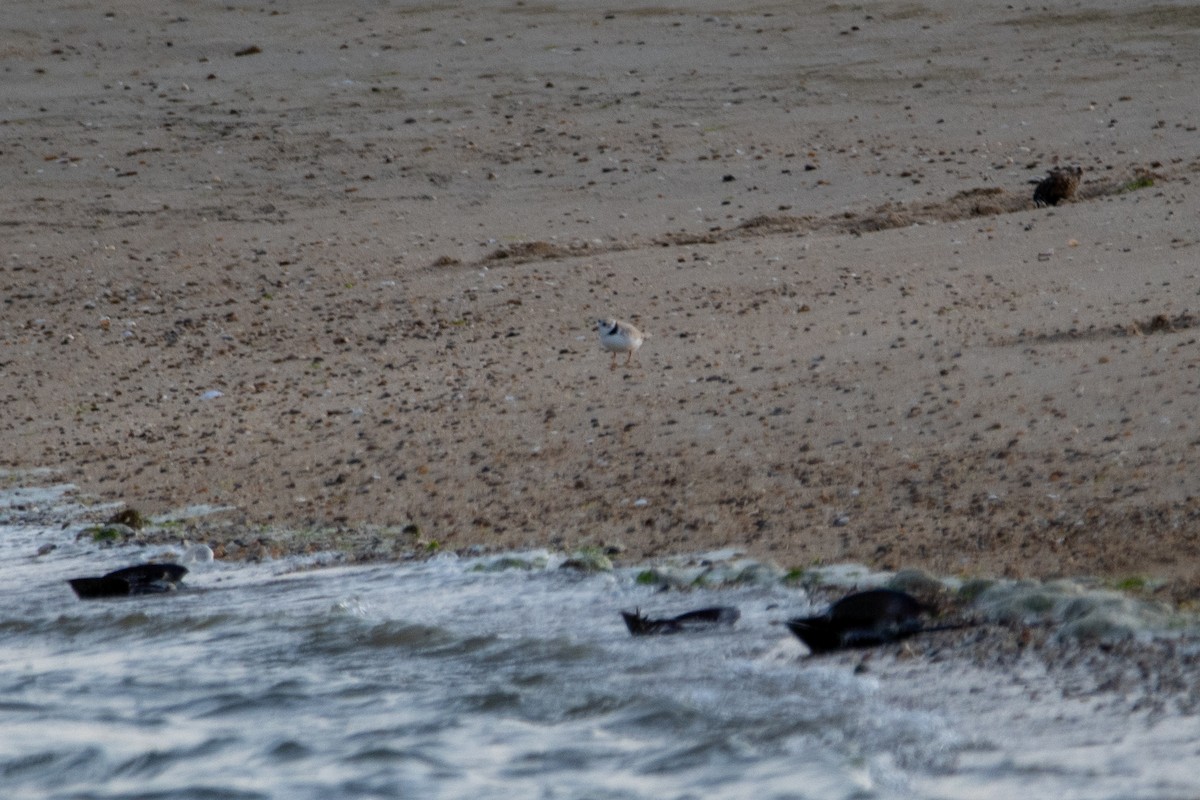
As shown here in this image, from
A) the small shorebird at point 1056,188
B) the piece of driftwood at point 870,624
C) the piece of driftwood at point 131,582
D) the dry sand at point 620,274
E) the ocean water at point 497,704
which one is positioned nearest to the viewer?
the ocean water at point 497,704

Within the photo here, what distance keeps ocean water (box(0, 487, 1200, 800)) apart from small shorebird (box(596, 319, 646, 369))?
7.44ft

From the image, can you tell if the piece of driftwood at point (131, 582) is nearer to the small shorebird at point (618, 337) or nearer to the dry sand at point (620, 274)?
the dry sand at point (620, 274)

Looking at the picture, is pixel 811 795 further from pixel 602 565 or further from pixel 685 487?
pixel 685 487

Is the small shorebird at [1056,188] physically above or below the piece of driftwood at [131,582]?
above

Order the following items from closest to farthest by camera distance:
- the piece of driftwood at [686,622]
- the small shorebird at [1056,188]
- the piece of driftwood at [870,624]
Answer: the piece of driftwood at [870,624] → the piece of driftwood at [686,622] → the small shorebird at [1056,188]

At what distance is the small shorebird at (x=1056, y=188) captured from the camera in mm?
10250

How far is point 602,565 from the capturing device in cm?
538

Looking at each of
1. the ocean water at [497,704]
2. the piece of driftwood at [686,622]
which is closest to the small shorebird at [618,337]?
the ocean water at [497,704]

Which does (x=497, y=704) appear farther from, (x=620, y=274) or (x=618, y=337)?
(x=620, y=274)

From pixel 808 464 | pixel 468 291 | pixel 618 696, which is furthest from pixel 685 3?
pixel 618 696

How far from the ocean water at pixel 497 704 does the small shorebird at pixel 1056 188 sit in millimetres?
5913

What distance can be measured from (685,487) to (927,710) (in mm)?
2100

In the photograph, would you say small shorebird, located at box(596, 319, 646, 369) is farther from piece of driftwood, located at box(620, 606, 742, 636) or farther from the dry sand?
piece of driftwood, located at box(620, 606, 742, 636)

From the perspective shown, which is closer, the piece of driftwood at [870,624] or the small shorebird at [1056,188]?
the piece of driftwood at [870,624]
